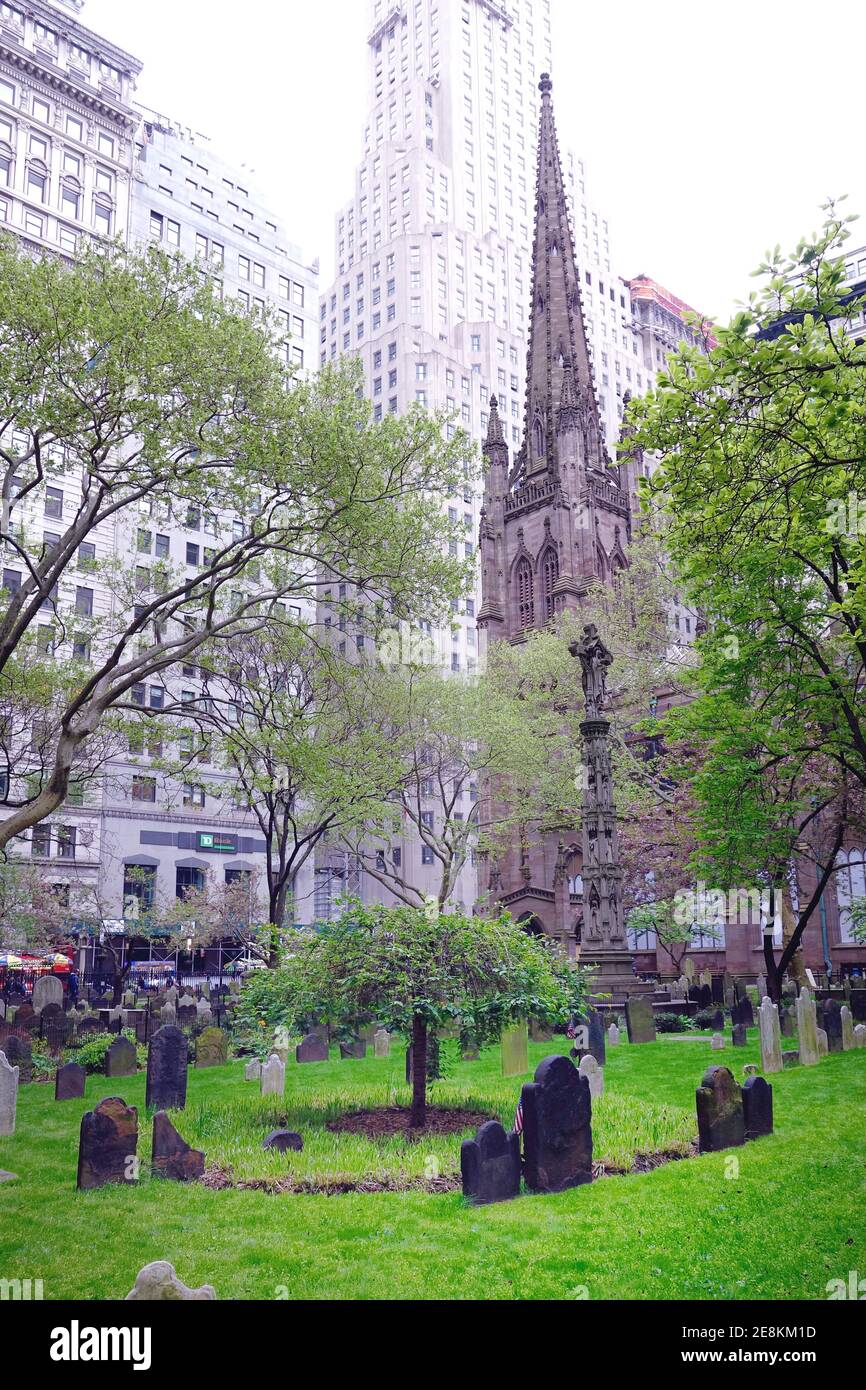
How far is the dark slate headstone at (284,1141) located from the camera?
36.9 ft

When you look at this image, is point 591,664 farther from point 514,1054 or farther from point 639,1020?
point 514,1054

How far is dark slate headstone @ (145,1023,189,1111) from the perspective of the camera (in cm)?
1458

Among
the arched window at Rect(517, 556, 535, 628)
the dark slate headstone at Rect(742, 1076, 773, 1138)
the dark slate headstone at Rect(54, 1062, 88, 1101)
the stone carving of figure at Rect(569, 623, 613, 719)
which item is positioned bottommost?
the dark slate headstone at Rect(54, 1062, 88, 1101)

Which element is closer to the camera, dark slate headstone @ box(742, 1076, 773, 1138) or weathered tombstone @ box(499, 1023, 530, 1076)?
dark slate headstone @ box(742, 1076, 773, 1138)

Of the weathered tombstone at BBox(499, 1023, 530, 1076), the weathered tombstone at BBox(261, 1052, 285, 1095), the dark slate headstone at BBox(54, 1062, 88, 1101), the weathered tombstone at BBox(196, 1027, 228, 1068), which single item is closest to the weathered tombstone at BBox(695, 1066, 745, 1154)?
the weathered tombstone at BBox(499, 1023, 530, 1076)

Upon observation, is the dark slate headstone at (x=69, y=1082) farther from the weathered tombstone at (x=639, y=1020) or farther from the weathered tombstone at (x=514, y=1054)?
the weathered tombstone at (x=639, y=1020)

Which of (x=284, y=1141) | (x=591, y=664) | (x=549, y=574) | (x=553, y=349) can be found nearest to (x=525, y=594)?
(x=549, y=574)

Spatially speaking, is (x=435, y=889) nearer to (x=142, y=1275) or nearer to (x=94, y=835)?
(x=94, y=835)

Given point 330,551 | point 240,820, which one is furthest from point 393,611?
point 240,820

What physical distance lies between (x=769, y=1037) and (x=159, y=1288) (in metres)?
13.4

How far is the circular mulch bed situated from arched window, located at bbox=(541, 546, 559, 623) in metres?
55.9

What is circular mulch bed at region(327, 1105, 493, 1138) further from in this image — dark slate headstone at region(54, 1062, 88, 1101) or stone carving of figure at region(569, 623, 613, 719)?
stone carving of figure at region(569, 623, 613, 719)
